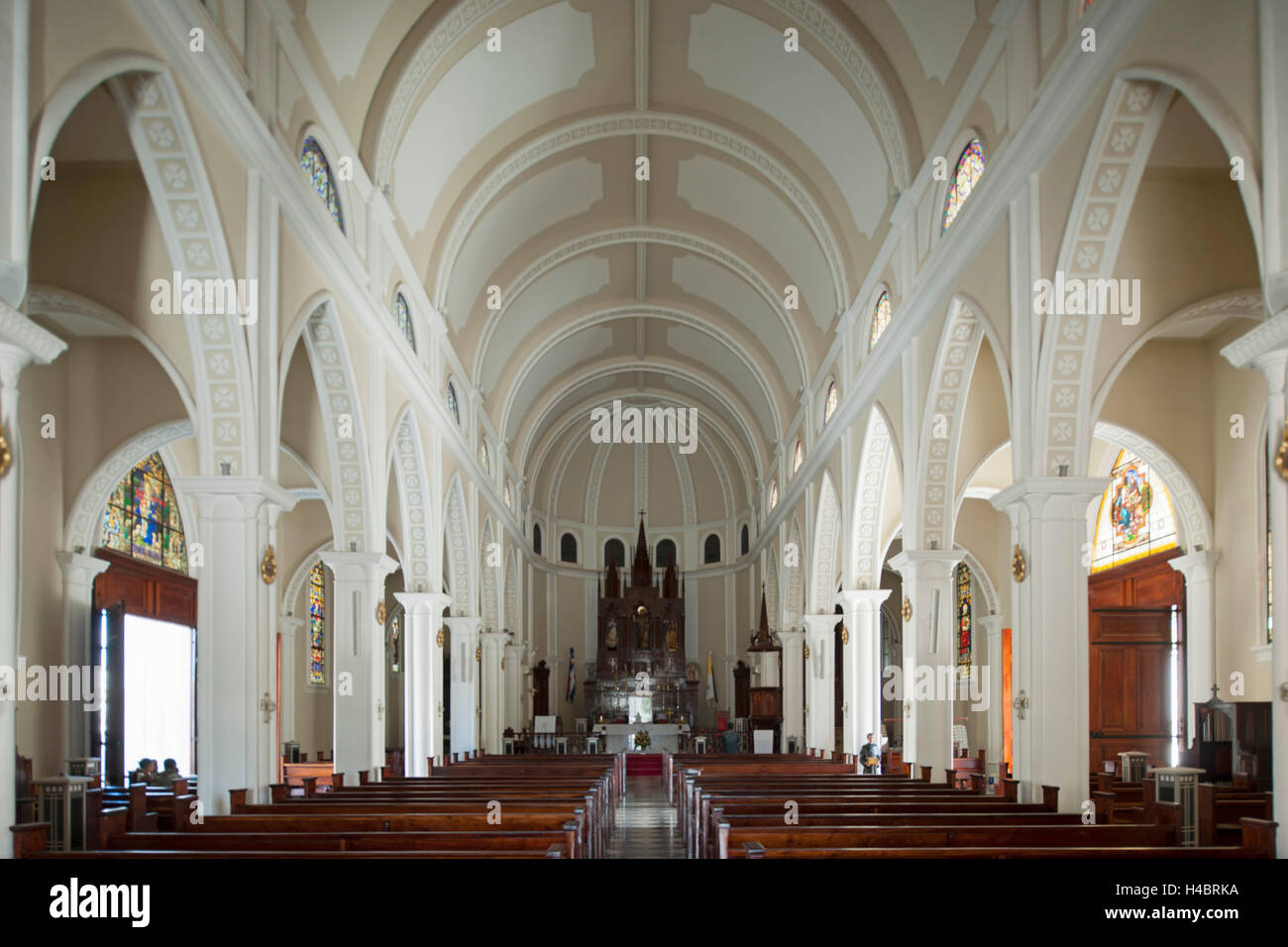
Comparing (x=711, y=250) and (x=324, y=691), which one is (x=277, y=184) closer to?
(x=711, y=250)

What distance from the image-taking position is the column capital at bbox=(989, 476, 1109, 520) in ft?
35.9

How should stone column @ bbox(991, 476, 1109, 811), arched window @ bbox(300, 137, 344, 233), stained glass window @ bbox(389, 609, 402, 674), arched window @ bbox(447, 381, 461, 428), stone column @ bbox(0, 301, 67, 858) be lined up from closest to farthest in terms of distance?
stone column @ bbox(0, 301, 67, 858)
stone column @ bbox(991, 476, 1109, 811)
arched window @ bbox(300, 137, 344, 233)
arched window @ bbox(447, 381, 461, 428)
stained glass window @ bbox(389, 609, 402, 674)

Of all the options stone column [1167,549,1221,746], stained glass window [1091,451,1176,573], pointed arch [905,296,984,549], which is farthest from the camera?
stained glass window [1091,451,1176,573]

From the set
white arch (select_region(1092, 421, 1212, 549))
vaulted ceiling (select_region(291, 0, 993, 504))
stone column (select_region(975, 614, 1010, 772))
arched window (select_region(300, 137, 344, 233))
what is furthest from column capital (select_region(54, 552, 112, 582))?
stone column (select_region(975, 614, 1010, 772))

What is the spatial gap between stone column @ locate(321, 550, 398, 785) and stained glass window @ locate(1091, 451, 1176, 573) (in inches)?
438

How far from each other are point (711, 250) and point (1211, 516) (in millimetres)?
12211

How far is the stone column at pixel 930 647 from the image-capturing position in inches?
630

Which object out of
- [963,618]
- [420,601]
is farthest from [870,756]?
[963,618]

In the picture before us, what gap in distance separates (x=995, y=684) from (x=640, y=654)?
50.8ft

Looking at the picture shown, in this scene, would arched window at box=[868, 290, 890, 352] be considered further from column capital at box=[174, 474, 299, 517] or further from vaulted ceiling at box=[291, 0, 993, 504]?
column capital at box=[174, 474, 299, 517]

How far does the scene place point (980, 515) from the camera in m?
25.0

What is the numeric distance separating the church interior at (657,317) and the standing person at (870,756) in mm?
154
